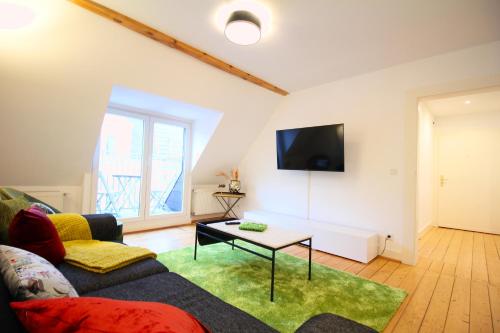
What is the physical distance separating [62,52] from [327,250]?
3.81m

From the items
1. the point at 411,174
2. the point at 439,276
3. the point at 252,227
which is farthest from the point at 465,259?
the point at 252,227

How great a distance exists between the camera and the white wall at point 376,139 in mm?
2928

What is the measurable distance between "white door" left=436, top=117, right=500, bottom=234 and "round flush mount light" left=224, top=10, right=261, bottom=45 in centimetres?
514

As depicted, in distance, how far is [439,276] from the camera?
8.93 feet

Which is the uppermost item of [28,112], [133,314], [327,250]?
[28,112]

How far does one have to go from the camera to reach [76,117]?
3002 mm

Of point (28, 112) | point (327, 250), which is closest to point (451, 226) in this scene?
point (327, 250)

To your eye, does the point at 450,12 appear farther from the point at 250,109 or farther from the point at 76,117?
the point at 76,117

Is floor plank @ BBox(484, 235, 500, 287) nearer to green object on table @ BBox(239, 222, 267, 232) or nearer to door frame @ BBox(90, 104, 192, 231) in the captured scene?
green object on table @ BBox(239, 222, 267, 232)

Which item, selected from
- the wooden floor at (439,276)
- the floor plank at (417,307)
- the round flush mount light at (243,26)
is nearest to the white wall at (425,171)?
the wooden floor at (439,276)

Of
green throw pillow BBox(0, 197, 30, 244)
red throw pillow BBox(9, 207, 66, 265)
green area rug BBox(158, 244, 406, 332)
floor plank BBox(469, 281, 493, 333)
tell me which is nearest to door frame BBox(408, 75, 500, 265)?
floor plank BBox(469, 281, 493, 333)

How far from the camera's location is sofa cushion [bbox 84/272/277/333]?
3.58 ft

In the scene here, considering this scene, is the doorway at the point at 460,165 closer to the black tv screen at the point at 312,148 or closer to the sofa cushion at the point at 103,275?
the black tv screen at the point at 312,148

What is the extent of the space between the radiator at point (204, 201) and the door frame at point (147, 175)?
127 millimetres
